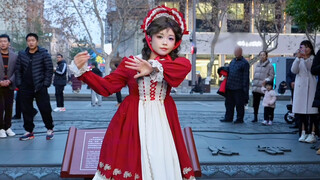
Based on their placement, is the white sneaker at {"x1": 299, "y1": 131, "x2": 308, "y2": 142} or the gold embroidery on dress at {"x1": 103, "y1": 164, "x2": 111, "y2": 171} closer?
the gold embroidery on dress at {"x1": 103, "y1": 164, "x2": 111, "y2": 171}

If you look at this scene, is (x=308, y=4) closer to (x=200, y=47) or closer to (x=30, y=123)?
(x=30, y=123)

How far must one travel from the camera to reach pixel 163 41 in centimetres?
291

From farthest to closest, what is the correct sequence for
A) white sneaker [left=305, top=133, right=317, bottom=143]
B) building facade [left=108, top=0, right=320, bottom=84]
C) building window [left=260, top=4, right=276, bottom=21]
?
building facade [left=108, top=0, right=320, bottom=84]
building window [left=260, top=4, right=276, bottom=21]
white sneaker [left=305, top=133, right=317, bottom=143]

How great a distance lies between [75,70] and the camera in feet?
8.99

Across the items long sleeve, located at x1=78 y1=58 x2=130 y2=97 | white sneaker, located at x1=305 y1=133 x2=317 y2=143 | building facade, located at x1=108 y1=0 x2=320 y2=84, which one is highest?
building facade, located at x1=108 y1=0 x2=320 y2=84

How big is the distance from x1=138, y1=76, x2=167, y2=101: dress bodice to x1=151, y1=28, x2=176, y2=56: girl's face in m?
0.25

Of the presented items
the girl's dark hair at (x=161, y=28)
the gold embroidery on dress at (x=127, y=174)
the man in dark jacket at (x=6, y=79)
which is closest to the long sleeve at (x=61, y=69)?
the man in dark jacket at (x=6, y=79)

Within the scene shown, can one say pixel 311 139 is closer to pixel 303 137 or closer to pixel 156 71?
pixel 303 137

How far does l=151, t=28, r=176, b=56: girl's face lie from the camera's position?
9.55 ft

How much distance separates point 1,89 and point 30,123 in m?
0.93

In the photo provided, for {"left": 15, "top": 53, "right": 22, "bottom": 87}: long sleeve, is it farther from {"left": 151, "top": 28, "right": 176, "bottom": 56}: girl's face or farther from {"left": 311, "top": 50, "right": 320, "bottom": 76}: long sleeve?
{"left": 311, "top": 50, "right": 320, "bottom": 76}: long sleeve

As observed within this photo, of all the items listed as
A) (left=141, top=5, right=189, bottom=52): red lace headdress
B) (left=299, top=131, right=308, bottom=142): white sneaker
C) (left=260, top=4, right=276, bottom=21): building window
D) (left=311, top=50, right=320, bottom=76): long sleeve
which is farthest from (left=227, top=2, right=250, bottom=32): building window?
(left=141, top=5, right=189, bottom=52): red lace headdress

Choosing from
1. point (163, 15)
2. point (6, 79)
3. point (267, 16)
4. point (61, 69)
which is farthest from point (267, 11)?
point (163, 15)

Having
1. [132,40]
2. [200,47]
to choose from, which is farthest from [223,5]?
[132,40]
